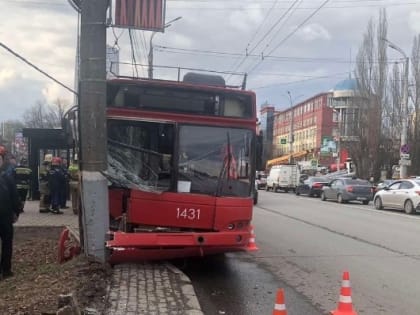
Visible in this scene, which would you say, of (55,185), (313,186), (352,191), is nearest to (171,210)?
(55,185)

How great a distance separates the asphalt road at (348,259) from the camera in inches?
291

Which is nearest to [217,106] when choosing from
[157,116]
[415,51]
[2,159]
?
[157,116]

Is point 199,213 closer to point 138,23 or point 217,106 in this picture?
point 217,106

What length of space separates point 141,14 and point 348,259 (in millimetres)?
7380

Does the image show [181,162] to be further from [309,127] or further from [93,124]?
[309,127]

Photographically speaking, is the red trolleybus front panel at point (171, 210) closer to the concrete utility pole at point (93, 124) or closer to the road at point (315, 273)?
the concrete utility pole at point (93, 124)

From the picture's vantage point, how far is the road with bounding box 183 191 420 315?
23.1 feet

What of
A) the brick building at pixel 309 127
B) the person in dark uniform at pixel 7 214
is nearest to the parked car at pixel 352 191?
the person in dark uniform at pixel 7 214

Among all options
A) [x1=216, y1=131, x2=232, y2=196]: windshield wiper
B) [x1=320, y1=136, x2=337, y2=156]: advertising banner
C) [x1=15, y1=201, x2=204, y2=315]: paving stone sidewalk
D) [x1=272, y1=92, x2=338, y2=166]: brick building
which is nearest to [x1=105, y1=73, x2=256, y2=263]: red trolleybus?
[x1=216, y1=131, x2=232, y2=196]: windshield wiper

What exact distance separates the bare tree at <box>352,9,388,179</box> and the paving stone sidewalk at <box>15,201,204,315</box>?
41.0 meters

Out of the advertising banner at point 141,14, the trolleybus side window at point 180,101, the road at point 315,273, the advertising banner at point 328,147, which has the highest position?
the advertising banner at point 328,147

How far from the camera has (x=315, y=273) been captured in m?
9.09

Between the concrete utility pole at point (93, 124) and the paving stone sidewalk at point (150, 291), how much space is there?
0.67 meters

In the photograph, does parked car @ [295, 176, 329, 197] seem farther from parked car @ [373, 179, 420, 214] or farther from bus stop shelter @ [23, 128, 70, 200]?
bus stop shelter @ [23, 128, 70, 200]
